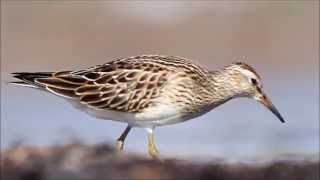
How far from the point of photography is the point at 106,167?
6152 mm

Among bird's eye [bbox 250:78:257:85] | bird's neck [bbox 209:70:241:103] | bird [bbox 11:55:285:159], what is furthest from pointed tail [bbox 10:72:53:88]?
bird's eye [bbox 250:78:257:85]

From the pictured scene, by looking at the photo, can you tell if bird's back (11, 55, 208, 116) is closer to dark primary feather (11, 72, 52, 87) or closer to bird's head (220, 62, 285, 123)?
dark primary feather (11, 72, 52, 87)

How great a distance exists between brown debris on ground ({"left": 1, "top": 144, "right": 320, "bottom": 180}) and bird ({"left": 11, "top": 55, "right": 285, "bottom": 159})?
151cm

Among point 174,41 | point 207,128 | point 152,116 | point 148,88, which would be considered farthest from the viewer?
point 174,41

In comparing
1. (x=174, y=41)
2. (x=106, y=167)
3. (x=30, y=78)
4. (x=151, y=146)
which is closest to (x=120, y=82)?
(x=151, y=146)

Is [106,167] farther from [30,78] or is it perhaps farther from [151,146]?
[30,78]

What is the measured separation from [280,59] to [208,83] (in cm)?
822

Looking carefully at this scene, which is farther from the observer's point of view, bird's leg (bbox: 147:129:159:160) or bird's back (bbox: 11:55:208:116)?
bird's back (bbox: 11:55:208:116)

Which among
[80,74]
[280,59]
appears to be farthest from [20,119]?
[280,59]

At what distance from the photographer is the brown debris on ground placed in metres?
6.12

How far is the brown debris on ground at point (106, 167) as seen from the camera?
6117 mm

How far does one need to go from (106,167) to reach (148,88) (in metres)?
2.14

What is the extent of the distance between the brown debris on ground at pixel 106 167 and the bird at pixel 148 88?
1.51 m

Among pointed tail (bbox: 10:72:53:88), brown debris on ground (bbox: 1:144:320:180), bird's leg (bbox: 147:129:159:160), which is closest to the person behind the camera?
brown debris on ground (bbox: 1:144:320:180)
